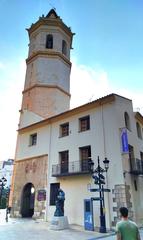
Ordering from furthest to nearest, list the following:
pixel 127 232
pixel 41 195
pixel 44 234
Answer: pixel 41 195, pixel 44 234, pixel 127 232

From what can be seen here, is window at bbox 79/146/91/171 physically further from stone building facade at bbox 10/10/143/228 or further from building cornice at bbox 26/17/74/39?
building cornice at bbox 26/17/74/39

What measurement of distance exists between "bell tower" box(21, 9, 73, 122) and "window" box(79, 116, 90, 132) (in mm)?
6033

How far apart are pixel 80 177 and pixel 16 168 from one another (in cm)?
811

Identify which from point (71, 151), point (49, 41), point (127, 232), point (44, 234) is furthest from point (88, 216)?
point (49, 41)

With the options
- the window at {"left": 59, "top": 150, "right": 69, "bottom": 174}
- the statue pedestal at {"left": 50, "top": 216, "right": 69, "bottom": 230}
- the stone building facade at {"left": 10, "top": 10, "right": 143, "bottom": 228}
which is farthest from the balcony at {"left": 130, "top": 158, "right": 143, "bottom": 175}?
the statue pedestal at {"left": 50, "top": 216, "right": 69, "bottom": 230}

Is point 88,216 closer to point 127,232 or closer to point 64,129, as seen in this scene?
point 64,129

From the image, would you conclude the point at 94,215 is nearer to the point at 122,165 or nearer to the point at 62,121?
the point at 122,165

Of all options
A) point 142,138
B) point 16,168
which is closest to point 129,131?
point 142,138

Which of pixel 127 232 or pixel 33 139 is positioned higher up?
pixel 33 139

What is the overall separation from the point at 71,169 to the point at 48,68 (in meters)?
13.4

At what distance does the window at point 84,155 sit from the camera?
14847 millimetres

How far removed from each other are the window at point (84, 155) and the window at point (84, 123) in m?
1.58

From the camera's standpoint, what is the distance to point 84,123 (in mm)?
16500

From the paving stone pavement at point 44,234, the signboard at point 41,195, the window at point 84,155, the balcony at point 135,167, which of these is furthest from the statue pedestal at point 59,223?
the balcony at point 135,167
